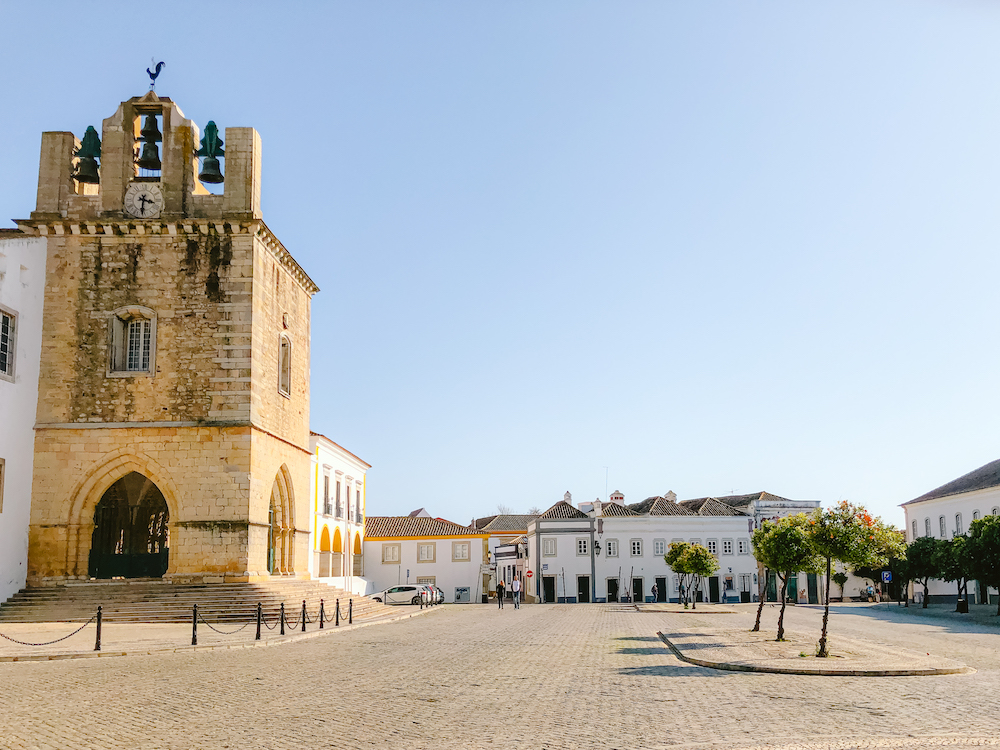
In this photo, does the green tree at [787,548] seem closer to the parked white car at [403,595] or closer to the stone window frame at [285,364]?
the stone window frame at [285,364]

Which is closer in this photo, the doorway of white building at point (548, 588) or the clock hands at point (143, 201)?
the clock hands at point (143, 201)

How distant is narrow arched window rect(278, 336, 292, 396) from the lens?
2981cm

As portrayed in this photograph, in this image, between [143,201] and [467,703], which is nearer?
[467,703]

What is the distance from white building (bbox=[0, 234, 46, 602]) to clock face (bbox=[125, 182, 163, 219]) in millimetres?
2821

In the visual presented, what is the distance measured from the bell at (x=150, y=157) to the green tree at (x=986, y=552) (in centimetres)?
3203

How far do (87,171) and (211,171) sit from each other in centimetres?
367

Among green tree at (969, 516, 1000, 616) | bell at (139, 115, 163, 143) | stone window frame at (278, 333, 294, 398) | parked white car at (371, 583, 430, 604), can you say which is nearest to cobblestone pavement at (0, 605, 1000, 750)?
stone window frame at (278, 333, 294, 398)

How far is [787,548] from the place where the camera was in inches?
770

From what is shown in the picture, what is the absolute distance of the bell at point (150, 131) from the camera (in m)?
27.7

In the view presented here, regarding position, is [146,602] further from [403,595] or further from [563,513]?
[563,513]

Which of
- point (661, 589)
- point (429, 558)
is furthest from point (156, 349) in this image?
point (661, 589)

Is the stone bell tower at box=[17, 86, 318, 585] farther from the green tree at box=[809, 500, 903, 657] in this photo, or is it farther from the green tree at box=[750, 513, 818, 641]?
the green tree at box=[809, 500, 903, 657]

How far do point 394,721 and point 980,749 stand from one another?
5.42m

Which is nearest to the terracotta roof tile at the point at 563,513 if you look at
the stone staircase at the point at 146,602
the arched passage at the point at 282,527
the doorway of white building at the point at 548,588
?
the doorway of white building at the point at 548,588
